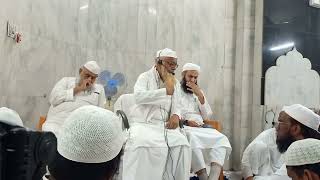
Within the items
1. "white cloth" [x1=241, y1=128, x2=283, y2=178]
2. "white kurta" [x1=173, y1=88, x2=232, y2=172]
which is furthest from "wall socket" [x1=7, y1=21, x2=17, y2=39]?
"white cloth" [x1=241, y1=128, x2=283, y2=178]

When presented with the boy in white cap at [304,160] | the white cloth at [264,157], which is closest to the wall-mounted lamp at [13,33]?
the white cloth at [264,157]

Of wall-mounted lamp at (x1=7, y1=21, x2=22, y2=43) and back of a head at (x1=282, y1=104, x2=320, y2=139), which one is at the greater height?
wall-mounted lamp at (x1=7, y1=21, x2=22, y2=43)

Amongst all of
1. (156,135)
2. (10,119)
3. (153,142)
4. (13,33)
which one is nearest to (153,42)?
(13,33)

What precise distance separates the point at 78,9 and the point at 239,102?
2886 mm

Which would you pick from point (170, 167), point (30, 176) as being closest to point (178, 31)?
point (170, 167)

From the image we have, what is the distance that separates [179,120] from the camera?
4.61 m

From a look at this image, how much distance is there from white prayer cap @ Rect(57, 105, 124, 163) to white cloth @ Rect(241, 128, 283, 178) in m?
3.77

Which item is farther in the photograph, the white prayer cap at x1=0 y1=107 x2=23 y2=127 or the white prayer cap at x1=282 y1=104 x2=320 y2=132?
the white prayer cap at x1=282 y1=104 x2=320 y2=132

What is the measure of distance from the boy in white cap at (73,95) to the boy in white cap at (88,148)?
333 cm

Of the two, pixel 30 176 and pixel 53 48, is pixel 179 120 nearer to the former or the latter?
pixel 53 48

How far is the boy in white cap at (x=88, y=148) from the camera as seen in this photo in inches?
46.2

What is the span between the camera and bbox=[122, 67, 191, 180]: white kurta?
4129 millimetres

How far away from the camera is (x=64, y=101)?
467 centimetres

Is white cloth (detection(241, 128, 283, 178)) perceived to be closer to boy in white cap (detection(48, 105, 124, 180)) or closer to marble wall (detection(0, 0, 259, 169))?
marble wall (detection(0, 0, 259, 169))
